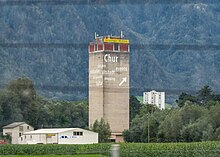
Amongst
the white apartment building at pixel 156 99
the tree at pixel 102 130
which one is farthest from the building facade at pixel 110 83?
the white apartment building at pixel 156 99

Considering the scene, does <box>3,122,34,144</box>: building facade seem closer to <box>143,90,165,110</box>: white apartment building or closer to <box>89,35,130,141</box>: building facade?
<box>89,35,130,141</box>: building facade

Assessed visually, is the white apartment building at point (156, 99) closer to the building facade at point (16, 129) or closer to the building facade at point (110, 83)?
the building facade at point (110, 83)

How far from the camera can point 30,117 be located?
10169 centimetres

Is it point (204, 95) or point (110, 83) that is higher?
point (110, 83)

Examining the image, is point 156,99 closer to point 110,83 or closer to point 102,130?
point 110,83

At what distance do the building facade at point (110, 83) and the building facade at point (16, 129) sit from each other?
16.6m

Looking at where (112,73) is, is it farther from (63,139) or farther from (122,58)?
(63,139)

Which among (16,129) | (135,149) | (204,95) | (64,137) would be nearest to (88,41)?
(135,149)

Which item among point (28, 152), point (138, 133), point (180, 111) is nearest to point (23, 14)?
point (28, 152)

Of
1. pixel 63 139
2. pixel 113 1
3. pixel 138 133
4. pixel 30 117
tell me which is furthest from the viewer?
pixel 30 117

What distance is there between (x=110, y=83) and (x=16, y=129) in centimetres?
2036

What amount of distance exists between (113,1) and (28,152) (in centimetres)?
5759

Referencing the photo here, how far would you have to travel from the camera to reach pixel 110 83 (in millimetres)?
112375

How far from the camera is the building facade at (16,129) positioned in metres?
95.1
